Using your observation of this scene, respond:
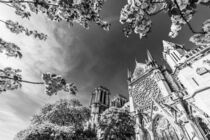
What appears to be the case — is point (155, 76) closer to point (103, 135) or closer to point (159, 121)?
point (159, 121)

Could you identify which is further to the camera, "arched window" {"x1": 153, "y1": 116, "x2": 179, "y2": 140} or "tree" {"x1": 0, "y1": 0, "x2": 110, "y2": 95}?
"arched window" {"x1": 153, "y1": 116, "x2": 179, "y2": 140}

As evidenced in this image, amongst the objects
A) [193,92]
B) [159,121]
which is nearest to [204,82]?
[193,92]

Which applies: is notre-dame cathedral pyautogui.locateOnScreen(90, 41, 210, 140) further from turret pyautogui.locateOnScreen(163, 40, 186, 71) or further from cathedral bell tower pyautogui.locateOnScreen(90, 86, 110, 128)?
cathedral bell tower pyautogui.locateOnScreen(90, 86, 110, 128)

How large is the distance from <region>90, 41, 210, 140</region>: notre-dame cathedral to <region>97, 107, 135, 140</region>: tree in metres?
4.04

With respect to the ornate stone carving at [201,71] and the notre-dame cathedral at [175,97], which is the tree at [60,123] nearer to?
the notre-dame cathedral at [175,97]

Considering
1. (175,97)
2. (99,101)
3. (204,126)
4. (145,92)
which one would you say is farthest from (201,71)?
(99,101)

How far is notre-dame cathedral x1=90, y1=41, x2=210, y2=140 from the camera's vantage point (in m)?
13.5

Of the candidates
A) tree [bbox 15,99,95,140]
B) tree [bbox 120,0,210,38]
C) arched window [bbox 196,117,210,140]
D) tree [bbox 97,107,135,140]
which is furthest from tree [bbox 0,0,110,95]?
arched window [bbox 196,117,210,140]

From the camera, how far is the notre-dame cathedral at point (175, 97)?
13.5 meters

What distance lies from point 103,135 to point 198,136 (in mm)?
12203

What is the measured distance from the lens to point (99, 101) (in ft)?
146

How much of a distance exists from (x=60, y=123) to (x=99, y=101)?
2715 centimetres

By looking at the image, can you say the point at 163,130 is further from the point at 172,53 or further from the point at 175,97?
Result: the point at 172,53

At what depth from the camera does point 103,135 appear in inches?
654
